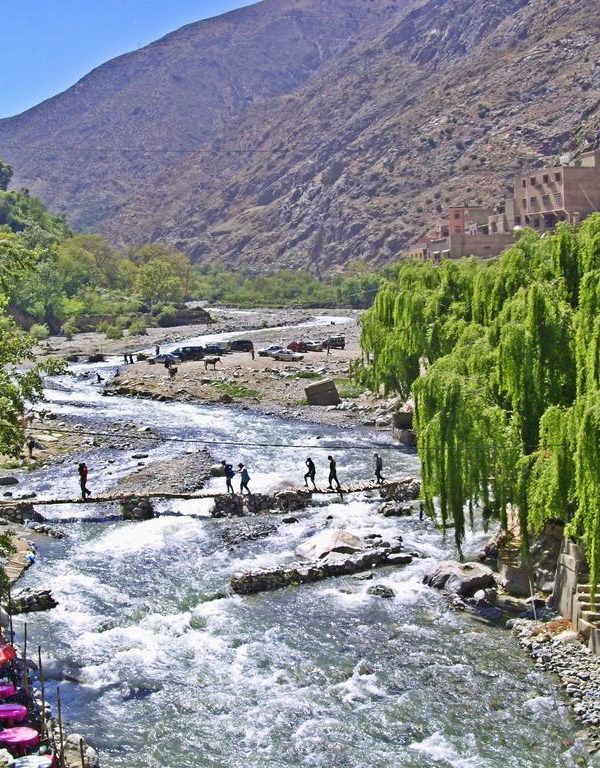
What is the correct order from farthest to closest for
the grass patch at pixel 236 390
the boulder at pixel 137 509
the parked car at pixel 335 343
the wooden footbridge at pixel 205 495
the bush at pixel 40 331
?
the bush at pixel 40 331 < the parked car at pixel 335 343 < the grass patch at pixel 236 390 < the wooden footbridge at pixel 205 495 < the boulder at pixel 137 509

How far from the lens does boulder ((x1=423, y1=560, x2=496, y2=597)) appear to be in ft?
79.9

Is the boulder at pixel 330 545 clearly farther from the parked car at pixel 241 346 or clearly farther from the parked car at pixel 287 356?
the parked car at pixel 241 346

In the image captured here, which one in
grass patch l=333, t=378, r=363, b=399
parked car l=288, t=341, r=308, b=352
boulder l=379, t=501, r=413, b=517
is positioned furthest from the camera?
parked car l=288, t=341, r=308, b=352

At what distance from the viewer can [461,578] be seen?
24.7 meters

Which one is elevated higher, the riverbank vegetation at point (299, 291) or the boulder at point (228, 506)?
the boulder at point (228, 506)

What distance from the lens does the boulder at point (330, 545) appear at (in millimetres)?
27953

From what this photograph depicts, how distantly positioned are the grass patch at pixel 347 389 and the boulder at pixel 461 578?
110 feet

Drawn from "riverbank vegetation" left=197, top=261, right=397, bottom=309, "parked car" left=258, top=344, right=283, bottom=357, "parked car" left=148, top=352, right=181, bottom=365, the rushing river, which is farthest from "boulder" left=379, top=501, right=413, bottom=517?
"riverbank vegetation" left=197, top=261, right=397, bottom=309

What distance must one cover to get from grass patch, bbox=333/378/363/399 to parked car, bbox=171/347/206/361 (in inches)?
761

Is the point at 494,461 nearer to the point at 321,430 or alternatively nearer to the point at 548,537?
the point at 548,537

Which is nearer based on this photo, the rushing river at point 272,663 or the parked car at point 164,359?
the rushing river at point 272,663

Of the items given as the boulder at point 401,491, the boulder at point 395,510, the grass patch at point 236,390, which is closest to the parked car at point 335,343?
the grass patch at point 236,390

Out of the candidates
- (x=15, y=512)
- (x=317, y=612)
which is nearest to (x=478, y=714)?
(x=317, y=612)

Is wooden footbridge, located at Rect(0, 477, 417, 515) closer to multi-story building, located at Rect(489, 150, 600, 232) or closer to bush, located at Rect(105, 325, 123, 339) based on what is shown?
multi-story building, located at Rect(489, 150, 600, 232)
